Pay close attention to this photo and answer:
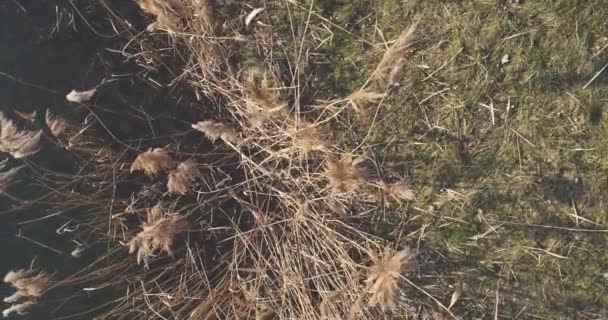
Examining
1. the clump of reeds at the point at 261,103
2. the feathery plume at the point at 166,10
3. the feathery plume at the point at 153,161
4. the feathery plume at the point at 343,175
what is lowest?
the feathery plume at the point at 343,175

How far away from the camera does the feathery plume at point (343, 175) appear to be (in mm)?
2521

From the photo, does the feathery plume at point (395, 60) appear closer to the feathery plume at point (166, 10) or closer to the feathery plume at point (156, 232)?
the feathery plume at point (166, 10)

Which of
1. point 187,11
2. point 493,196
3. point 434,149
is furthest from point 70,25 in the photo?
point 493,196

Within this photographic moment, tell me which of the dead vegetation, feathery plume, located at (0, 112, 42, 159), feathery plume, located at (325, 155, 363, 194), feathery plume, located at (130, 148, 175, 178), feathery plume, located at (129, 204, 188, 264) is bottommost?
the dead vegetation

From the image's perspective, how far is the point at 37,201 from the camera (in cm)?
273

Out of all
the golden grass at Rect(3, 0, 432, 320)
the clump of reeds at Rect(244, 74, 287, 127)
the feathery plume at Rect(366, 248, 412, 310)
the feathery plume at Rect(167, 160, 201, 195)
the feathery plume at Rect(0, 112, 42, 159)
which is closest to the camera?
the feathery plume at Rect(0, 112, 42, 159)

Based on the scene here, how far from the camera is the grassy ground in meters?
2.71

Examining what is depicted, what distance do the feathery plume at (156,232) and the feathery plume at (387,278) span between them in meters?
0.74

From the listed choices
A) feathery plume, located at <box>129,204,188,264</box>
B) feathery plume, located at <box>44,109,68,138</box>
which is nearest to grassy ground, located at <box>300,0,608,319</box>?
feathery plume, located at <box>129,204,188,264</box>

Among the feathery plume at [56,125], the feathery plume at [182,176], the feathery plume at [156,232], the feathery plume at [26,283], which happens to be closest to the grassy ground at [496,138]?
the feathery plume at [182,176]

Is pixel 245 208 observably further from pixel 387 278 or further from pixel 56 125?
pixel 56 125

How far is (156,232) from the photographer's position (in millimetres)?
2449

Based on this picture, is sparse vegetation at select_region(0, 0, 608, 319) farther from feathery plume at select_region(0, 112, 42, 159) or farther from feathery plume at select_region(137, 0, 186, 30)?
feathery plume at select_region(0, 112, 42, 159)

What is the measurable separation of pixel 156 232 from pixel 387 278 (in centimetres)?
84
